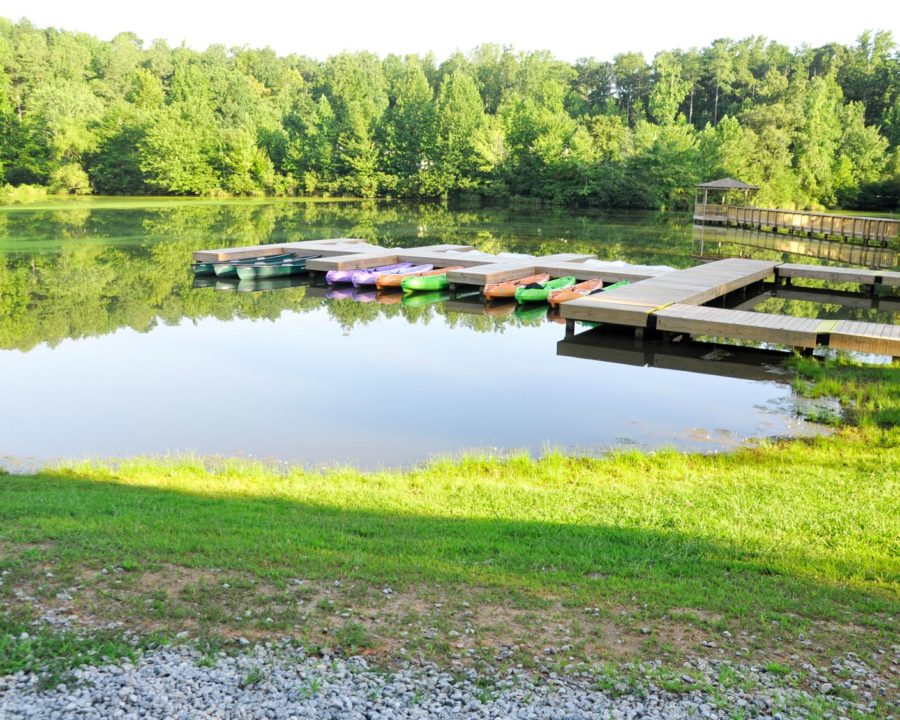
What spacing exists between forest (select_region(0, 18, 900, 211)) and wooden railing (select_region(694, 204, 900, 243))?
1088 centimetres

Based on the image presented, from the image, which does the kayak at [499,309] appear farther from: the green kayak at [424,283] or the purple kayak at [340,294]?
the purple kayak at [340,294]

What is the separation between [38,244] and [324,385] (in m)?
22.1

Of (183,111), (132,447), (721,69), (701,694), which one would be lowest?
(132,447)

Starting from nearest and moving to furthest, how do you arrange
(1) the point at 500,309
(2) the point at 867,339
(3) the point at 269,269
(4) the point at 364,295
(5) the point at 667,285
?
(2) the point at 867,339 < (5) the point at 667,285 < (1) the point at 500,309 < (4) the point at 364,295 < (3) the point at 269,269

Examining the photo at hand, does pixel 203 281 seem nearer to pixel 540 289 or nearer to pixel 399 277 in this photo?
pixel 399 277

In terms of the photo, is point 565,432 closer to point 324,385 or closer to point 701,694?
point 324,385

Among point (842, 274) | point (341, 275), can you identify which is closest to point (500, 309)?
point (341, 275)

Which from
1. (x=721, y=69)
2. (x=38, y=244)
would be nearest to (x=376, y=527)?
(x=38, y=244)

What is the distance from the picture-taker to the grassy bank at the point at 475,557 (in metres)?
4.28

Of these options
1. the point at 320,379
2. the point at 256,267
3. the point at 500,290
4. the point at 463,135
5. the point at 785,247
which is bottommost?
the point at 320,379

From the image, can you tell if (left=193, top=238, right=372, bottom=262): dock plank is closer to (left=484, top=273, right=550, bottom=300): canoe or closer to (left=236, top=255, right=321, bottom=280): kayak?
(left=236, top=255, right=321, bottom=280): kayak

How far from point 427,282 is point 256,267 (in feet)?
17.8

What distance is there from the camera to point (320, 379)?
12664 mm

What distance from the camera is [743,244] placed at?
112ft
